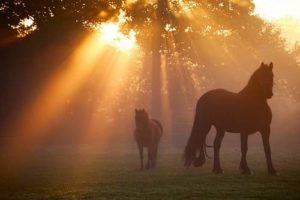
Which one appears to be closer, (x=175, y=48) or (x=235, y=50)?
(x=175, y=48)

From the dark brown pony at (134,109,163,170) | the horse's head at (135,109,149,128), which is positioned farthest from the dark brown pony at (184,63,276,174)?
the horse's head at (135,109,149,128)

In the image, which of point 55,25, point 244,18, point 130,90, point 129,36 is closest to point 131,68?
point 130,90

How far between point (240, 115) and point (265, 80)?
167 centimetres

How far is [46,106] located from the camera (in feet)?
81.1

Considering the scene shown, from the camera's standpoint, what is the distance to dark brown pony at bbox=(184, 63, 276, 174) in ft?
51.4

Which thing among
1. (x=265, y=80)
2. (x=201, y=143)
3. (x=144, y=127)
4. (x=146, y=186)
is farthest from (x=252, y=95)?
(x=144, y=127)

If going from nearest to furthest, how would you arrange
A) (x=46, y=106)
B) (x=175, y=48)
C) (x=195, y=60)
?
(x=46, y=106)
(x=175, y=48)
(x=195, y=60)

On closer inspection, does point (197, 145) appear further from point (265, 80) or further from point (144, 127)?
point (265, 80)

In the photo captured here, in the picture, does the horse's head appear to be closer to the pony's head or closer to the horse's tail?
the horse's tail

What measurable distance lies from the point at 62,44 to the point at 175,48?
23.6 m

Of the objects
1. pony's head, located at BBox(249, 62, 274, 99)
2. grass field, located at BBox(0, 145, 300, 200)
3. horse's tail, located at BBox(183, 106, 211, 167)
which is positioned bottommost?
grass field, located at BBox(0, 145, 300, 200)

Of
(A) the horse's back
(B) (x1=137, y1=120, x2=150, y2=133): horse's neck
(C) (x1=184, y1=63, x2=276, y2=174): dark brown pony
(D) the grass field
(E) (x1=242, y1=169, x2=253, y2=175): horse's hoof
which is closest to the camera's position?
(D) the grass field

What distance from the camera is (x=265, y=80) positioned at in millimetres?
15367

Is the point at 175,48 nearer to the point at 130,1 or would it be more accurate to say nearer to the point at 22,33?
the point at 130,1
